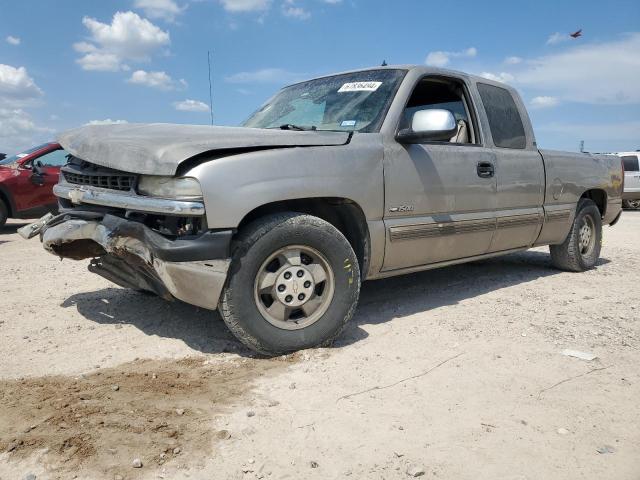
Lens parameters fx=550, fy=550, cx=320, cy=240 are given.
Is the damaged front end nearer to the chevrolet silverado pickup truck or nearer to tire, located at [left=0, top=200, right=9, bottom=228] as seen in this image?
the chevrolet silverado pickup truck

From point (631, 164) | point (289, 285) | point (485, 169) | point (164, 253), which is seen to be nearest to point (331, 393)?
point (289, 285)

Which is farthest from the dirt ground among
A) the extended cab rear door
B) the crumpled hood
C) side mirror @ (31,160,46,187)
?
side mirror @ (31,160,46,187)

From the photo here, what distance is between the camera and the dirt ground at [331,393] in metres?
2.22

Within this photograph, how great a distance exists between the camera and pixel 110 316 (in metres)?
4.17

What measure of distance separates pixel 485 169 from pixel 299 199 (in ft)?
6.29

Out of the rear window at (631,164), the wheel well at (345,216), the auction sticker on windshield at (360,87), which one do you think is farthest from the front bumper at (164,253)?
the rear window at (631,164)

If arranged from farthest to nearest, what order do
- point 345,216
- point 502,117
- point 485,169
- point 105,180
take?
1. point 502,117
2. point 485,169
3. point 345,216
4. point 105,180

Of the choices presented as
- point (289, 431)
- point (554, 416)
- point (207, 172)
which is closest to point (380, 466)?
point (289, 431)

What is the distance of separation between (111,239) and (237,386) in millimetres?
1097

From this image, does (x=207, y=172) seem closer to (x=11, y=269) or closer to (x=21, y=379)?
(x=21, y=379)

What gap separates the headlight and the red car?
7425 millimetres

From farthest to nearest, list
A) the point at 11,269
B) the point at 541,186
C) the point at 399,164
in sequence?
the point at 11,269 < the point at 541,186 < the point at 399,164

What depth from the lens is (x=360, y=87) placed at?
421 cm

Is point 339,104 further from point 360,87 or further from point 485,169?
point 485,169
